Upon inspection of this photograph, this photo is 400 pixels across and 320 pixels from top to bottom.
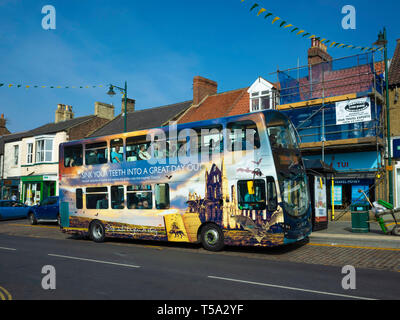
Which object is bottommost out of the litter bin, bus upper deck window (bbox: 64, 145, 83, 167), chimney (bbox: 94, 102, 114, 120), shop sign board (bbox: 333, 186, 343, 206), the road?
the road

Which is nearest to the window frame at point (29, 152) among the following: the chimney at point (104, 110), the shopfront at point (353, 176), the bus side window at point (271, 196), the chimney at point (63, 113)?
the chimney at point (63, 113)

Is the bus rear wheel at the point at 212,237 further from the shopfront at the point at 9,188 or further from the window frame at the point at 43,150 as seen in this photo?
the shopfront at the point at 9,188

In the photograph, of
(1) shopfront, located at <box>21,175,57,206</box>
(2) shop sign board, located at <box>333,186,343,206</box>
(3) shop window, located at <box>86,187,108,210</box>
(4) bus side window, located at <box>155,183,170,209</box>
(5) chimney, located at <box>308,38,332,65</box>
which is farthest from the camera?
(1) shopfront, located at <box>21,175,57,206</box>

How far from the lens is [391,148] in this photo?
1959 cm

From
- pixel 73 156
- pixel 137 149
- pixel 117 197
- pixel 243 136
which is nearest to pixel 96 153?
pixel 73 156

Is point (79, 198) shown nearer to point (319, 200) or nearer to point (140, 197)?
point (140, 197)

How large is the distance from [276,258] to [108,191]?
7146mm

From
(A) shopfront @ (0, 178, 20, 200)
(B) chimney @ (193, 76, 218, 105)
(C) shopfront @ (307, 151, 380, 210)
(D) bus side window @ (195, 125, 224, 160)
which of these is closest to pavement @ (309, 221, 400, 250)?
(D) bus side window @ (195, 125, 224, 160)

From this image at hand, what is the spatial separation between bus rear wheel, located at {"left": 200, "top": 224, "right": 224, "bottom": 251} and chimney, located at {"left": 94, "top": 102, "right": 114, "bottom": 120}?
94.8 feet

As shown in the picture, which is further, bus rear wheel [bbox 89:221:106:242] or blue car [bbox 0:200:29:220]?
blue car [bbox 0:200:29:220]

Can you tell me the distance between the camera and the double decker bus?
1080 centimetres

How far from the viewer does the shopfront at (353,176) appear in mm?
19438

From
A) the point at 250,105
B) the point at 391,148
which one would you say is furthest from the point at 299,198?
the point at 250,105

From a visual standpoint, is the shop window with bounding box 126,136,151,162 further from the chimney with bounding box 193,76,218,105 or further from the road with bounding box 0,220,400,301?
the chimney with bounding box 193,76,218,105
